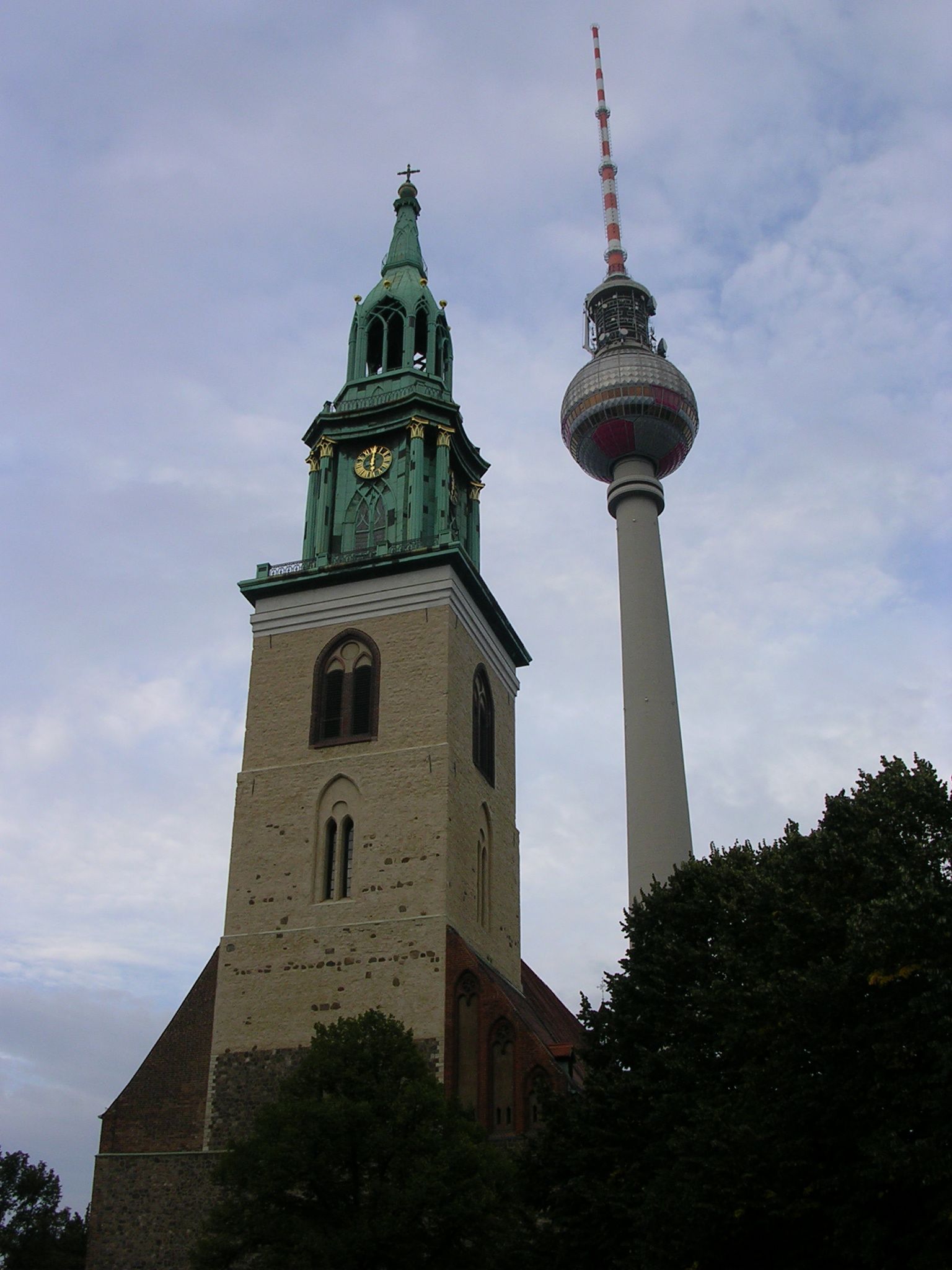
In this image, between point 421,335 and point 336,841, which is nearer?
point 336,841

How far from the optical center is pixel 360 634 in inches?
1500

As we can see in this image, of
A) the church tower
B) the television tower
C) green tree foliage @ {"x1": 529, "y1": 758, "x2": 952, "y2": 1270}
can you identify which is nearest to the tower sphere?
the television tower

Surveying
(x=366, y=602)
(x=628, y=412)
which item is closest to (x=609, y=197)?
(x=628, y=412)

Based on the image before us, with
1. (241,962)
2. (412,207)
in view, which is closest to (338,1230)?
(241,962)

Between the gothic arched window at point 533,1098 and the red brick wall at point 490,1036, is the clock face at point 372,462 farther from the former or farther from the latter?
the gothic arched window at point 533,1098

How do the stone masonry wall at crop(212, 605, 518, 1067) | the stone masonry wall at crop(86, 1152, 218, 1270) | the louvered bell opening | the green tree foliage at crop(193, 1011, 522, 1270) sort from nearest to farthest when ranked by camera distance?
the green tree foliage at crop(193, 1011, 522, 1270) → the stone masonry wall at crop(86, 1152, 218, 1270) → the stone masonry wall at crop(212, 605, 518, 1067) → the louvered bell opening

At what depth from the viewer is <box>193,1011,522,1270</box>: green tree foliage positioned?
22.2 m

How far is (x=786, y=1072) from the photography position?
19781 millimetres

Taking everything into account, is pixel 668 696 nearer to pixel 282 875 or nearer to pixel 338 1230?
pixel 282 875

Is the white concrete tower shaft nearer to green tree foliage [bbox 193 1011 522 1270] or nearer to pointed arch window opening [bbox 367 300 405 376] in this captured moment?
pointed arch window opening [bbox 367 300 405 376]

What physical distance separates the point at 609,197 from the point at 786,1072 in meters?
57.3

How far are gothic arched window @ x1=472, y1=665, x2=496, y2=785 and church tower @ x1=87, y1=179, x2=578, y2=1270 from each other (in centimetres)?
10

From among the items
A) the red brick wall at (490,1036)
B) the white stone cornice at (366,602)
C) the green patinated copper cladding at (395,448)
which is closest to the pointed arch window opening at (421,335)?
the green patinated copper cladding at (395,448)

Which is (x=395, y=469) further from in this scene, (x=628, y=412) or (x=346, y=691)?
(x=628, y=412)
